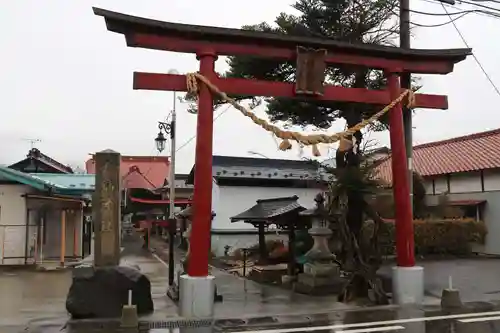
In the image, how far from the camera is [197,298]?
11273mm

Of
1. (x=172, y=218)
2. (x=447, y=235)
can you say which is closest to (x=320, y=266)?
(x=172, y=218)

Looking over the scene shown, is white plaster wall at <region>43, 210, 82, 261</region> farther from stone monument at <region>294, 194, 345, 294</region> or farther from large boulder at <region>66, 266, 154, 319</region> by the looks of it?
large boulder at <region>66, 266, 154, 319</region>

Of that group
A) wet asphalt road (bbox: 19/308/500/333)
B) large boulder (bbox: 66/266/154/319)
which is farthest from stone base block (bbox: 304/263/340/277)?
large boulder (bbox: 66/266/154/319)

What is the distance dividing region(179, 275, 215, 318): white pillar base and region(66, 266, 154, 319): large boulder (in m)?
1.23

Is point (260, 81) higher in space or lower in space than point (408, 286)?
higher

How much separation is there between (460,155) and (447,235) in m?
6.03

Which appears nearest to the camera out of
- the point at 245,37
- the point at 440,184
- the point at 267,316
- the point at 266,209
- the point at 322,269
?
the point at 267,316

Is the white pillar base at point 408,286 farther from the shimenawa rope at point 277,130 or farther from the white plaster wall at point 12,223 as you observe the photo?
the white plaster wall at point 12,223

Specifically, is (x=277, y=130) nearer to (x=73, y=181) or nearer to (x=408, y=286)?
(x=408, y=286)

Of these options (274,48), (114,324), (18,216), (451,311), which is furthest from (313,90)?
(18,216)

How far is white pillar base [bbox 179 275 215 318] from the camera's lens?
11.2 meters

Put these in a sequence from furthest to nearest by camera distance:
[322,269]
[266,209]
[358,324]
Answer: [266,209] → [322,269] → [358,324]

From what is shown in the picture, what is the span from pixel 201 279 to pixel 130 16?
20.1 feet

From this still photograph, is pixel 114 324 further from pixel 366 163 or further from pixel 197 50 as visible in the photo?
pixel 366 163
